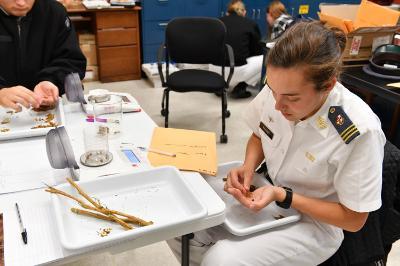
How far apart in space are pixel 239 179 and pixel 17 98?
2.75 ft

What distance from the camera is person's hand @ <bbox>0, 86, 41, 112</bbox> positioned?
139cm

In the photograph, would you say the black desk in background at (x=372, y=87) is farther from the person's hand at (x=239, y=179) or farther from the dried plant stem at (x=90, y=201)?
the dried plant stem at (x=90, y=201)

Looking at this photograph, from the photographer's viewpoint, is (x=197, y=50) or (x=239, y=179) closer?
(x=239, y=179)

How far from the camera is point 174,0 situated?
4.17 m

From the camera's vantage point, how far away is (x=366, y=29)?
2.27m

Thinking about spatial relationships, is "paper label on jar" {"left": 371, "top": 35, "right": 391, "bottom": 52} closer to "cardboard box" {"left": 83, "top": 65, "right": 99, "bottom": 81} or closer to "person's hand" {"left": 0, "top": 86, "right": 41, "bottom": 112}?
"person's hand" {"left": 0, "top": 86, "right": 41, "bottom": 112}

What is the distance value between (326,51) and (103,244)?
74cm

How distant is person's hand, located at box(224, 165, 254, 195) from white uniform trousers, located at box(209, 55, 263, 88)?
2.51 m

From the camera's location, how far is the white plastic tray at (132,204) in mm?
890

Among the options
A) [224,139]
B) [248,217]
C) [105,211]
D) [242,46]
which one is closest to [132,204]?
[105,211]

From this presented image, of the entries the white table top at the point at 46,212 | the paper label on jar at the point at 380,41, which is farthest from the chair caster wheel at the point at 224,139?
the white table top at the point at 46,212

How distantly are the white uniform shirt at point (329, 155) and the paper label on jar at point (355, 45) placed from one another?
130cm

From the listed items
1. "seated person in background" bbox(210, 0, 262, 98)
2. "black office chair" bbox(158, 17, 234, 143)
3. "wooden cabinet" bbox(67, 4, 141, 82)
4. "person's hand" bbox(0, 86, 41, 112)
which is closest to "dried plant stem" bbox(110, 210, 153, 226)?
"person's hand" bbox(0, 86, 41, 112)

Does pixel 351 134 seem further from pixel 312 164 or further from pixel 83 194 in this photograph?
pixel 83 194
